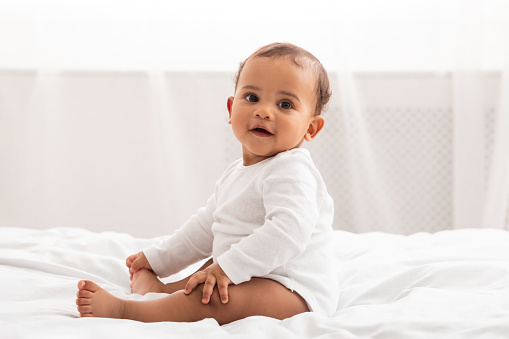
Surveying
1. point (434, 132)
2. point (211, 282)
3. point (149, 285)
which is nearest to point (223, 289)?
point (211, 282)

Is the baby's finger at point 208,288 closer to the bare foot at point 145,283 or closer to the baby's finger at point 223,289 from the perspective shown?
the baby's finger at point 223,289

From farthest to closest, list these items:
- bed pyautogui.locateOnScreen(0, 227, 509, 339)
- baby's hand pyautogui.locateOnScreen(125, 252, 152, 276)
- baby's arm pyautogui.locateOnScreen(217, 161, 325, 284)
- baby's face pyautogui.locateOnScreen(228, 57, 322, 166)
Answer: baby's hand pyautogui.locateOnScreen(125, 252, 152, 276)
baby's face pyautogui.locateOnScreen(228, 57, 322, 166)
baby's arm pyautogui.locateOnScreen(217, 161, 325, 284)
bed pyautogui.locateOnScreen(0, 227, 509, 339)

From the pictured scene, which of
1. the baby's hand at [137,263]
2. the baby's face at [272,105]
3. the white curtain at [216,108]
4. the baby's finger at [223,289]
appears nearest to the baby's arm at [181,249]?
the baby's hand at [137,263]

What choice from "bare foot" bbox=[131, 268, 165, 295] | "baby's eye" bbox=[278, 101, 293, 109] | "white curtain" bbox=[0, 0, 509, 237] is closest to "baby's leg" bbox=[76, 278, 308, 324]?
"bare foot" bbox=[131, 268, 165, 295]

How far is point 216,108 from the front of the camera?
243 cm

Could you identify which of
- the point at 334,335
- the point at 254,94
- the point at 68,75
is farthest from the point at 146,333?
the point at 68,75

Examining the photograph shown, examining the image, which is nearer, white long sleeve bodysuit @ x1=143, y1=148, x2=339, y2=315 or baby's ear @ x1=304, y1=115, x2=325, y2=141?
white long sleeve bodysuit @ x1=143, y1=148, x2=339, y2=315

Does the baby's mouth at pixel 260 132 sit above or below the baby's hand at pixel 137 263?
above

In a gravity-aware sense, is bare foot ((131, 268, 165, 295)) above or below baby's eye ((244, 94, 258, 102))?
below

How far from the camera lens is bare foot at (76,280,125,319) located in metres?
0.88

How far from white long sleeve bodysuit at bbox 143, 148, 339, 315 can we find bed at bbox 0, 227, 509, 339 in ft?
0.25

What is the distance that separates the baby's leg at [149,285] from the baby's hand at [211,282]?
21 cm

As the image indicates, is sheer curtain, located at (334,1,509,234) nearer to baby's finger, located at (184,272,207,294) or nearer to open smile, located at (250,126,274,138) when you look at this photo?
open smile, located at (250,126,274,138)

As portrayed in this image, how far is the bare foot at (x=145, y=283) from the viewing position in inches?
42.9
